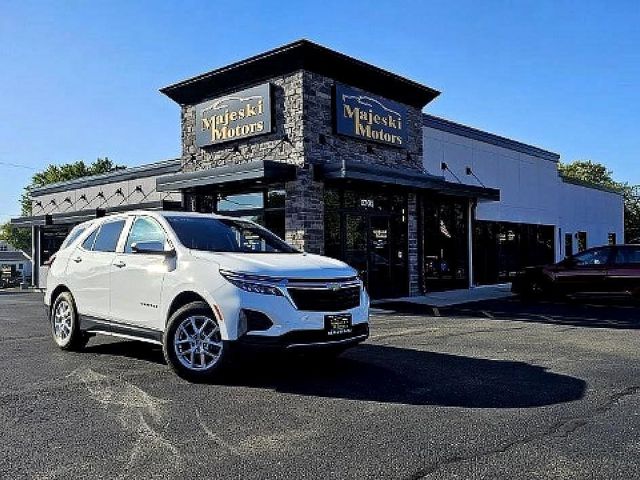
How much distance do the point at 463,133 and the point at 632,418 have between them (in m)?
17.2

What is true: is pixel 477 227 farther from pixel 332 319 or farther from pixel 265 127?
pixel 332 319

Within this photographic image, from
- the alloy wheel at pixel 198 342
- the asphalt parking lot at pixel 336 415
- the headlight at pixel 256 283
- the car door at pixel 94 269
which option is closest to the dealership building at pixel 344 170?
the car door at pixel 94 269

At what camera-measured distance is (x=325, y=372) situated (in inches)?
256

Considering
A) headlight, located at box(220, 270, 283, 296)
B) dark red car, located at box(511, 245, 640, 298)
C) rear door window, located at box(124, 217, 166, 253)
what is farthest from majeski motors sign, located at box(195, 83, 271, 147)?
headlight, located at box(220, 270, 283, 296)

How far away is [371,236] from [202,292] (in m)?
10.3

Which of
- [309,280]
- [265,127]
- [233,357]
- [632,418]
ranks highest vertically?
[265,127]

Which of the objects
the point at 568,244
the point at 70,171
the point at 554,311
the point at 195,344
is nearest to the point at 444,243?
the point at 554,311

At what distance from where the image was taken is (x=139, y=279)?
6.81 meters

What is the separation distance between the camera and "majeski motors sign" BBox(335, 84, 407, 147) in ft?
49.6

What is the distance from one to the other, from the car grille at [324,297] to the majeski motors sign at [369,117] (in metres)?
9.30

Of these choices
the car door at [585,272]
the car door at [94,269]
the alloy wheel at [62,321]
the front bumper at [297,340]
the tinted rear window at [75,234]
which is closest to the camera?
the front bumper at [297,340]

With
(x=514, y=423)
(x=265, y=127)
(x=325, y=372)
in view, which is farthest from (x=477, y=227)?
(x=514, y=423)

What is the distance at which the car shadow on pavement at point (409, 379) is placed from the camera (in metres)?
5.39

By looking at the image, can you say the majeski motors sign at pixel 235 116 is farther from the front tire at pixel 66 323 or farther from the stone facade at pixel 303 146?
the front tire at pixel 66 323
